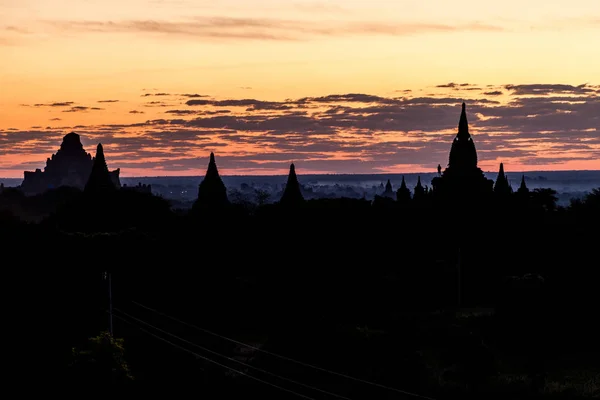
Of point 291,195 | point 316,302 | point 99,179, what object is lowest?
point 316,302

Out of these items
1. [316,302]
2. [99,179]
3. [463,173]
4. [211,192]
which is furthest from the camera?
[211,192]

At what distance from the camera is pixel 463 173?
297ft

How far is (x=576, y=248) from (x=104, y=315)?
111ft

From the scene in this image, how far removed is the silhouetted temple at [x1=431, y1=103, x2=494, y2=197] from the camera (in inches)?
3511

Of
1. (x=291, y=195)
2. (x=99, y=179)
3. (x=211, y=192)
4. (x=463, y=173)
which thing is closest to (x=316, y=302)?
(x=291, y=195)

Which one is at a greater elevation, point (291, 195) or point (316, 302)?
point (291, 195)

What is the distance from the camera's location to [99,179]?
100 meters

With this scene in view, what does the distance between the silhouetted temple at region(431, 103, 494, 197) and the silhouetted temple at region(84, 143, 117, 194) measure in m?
31.2

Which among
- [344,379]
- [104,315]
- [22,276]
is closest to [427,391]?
[344,379]

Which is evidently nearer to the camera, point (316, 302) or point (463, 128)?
point (316, 302)

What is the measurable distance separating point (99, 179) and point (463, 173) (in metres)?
34.6

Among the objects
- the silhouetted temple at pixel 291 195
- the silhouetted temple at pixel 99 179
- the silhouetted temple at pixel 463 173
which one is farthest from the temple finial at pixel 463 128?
the silhouetted temple at pixel 99 179

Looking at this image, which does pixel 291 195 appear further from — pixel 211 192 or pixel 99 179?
pixel 99 179

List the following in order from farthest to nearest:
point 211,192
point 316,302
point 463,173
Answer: point 211,192 → point 463,173 → point 316,302
